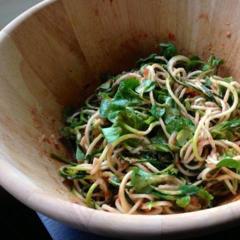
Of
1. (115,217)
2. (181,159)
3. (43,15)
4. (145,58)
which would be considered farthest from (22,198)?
(145,58)

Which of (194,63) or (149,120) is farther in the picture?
(194,63)

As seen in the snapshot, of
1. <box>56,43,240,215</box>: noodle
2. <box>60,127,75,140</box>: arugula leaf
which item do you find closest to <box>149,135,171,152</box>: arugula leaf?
<box>56,43,240,215</box>: noodle

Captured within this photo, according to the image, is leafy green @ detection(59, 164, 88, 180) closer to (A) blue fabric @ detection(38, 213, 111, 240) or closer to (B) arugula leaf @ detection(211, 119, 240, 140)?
(A) blue fabric @ detection(38, 213, 111, 240)

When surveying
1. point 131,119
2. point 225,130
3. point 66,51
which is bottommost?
point 225,130

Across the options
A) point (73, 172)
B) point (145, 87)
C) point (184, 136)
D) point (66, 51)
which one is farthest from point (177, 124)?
point (66, 51)

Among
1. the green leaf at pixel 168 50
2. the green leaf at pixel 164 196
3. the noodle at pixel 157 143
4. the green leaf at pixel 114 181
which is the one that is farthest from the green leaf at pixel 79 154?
the green leaf at pixel 168 50

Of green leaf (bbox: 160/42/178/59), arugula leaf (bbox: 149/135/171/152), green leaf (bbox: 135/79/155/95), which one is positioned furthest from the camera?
green leaf (bbox: 160/42/178/59)

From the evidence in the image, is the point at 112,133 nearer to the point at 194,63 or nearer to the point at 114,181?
the point at 114,181
